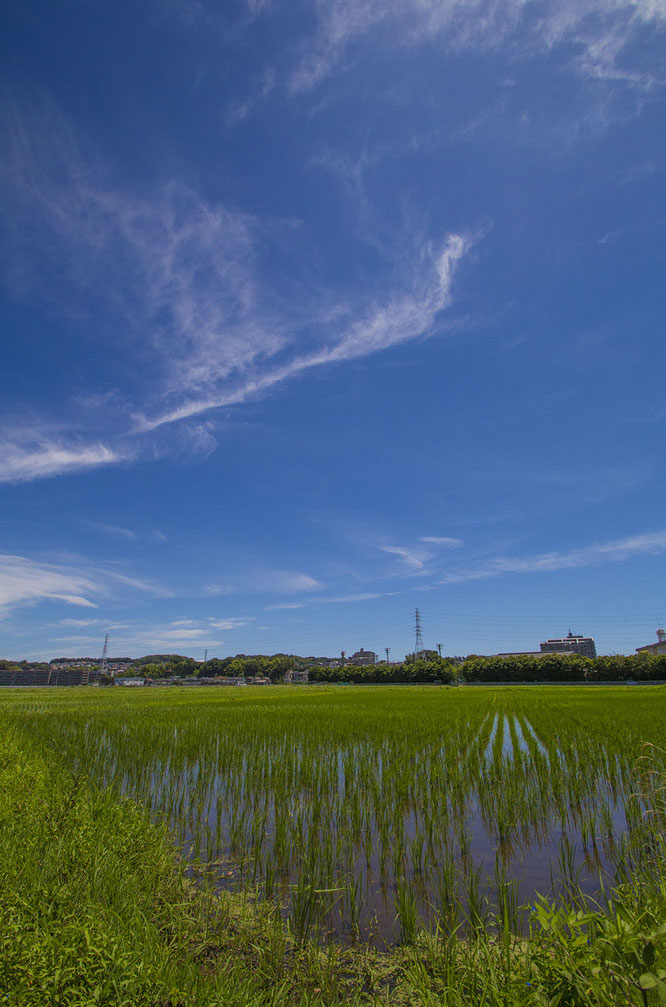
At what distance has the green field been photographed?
2961 mm

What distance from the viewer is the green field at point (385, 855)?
9.71ft

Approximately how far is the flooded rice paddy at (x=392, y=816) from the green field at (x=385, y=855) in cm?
3

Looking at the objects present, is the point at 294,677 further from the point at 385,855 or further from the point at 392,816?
the point at 385,855

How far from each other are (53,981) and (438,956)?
8.41ft

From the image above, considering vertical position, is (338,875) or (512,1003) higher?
(512,1003)

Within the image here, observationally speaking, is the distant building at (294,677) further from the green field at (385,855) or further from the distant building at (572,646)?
the green field at (385,855)

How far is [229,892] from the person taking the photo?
4551mm

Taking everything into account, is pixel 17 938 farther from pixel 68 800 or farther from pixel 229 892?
pixel 68 800

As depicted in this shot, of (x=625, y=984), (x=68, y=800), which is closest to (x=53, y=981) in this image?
(x=625, y=984)

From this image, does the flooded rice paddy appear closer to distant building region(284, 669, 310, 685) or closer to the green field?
the green field

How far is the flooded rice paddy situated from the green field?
32 millimetres

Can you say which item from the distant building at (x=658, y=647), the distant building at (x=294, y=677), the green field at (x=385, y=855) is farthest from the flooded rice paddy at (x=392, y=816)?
the distant building at (x=294, y=677)

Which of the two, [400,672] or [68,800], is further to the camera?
[400,672]

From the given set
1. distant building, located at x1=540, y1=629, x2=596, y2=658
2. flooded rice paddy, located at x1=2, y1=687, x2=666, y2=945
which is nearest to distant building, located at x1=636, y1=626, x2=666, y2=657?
distant building, located at x1=540, y1=629, x2=596, y2=658
